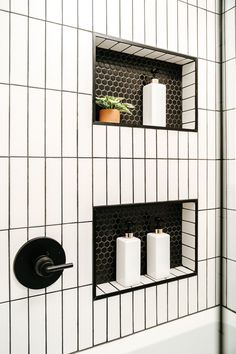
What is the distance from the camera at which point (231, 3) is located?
4.94 ft

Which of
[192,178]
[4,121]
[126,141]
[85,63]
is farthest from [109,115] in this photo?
[192,178]

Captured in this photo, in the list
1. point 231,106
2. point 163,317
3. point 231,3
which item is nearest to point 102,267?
point 163,317

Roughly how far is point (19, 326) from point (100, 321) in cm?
35

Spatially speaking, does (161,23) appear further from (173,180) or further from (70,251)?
(70,251)

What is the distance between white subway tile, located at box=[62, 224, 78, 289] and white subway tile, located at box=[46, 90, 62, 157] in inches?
12.6

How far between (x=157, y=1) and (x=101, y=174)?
92 cm

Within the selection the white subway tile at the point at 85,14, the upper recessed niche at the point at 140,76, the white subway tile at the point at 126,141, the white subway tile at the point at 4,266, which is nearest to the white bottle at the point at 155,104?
the upper recessed niche at the point at 140,76

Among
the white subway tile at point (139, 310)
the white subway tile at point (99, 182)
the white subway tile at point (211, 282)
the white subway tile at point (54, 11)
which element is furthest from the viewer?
the white subway tile at point (211, 282)

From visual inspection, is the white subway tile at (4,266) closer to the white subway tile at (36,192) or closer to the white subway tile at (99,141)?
the white subway tile at (36,192)

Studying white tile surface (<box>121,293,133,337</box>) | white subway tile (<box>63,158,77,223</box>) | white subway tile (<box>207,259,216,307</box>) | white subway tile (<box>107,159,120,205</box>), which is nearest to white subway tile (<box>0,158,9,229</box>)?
white subway tile (<box>63,158,77,223</box>)

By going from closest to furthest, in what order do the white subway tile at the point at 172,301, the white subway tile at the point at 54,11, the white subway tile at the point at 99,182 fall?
the white subway tile at the point at 54,11 → the white subway tile at the point at 99,182 → the white subway tile at the point at 172,301

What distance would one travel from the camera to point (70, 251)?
1197mm

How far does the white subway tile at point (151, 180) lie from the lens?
4.51 feet

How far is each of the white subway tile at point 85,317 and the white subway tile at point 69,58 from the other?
88cm
